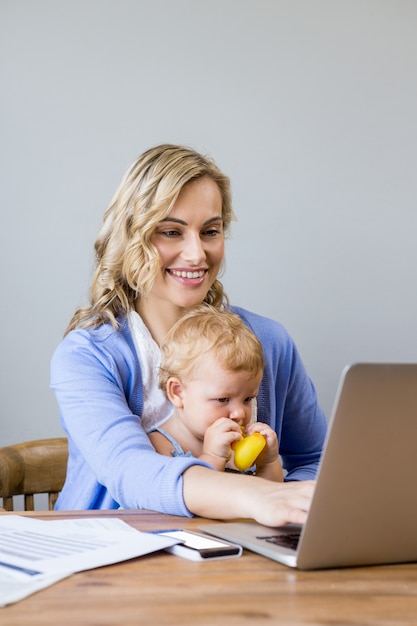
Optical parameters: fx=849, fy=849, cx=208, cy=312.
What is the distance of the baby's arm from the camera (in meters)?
1.69

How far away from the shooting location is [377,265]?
266 centimetres

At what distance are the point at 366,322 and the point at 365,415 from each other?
1774 millimetres

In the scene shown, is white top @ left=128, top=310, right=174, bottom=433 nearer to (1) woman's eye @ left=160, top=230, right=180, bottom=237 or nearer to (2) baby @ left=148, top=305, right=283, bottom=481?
(2) baby @ left=148, top=305, right=283, bottom=481

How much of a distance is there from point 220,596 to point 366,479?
21 centimetres

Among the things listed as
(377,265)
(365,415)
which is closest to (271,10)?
(377,265)

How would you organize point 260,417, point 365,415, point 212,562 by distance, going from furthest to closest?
point 260,417 → point 212,562 → point 365,415

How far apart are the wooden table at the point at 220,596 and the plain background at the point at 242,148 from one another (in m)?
1.59

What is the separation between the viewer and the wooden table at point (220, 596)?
2.64ft

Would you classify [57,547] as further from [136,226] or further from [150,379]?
[136,226]

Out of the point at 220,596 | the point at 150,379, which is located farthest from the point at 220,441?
the point at 220,596

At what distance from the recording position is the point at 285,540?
1112 millimetres

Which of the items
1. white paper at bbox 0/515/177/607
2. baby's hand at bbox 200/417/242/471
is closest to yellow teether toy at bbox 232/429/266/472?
baby's hand at bbox 200/417/242/471

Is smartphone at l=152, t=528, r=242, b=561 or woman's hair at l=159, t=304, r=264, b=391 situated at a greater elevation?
woman's hair at l=159, t=304, r=264, b=391

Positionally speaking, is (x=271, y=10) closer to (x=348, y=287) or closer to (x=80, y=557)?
(x=348, y=287)
